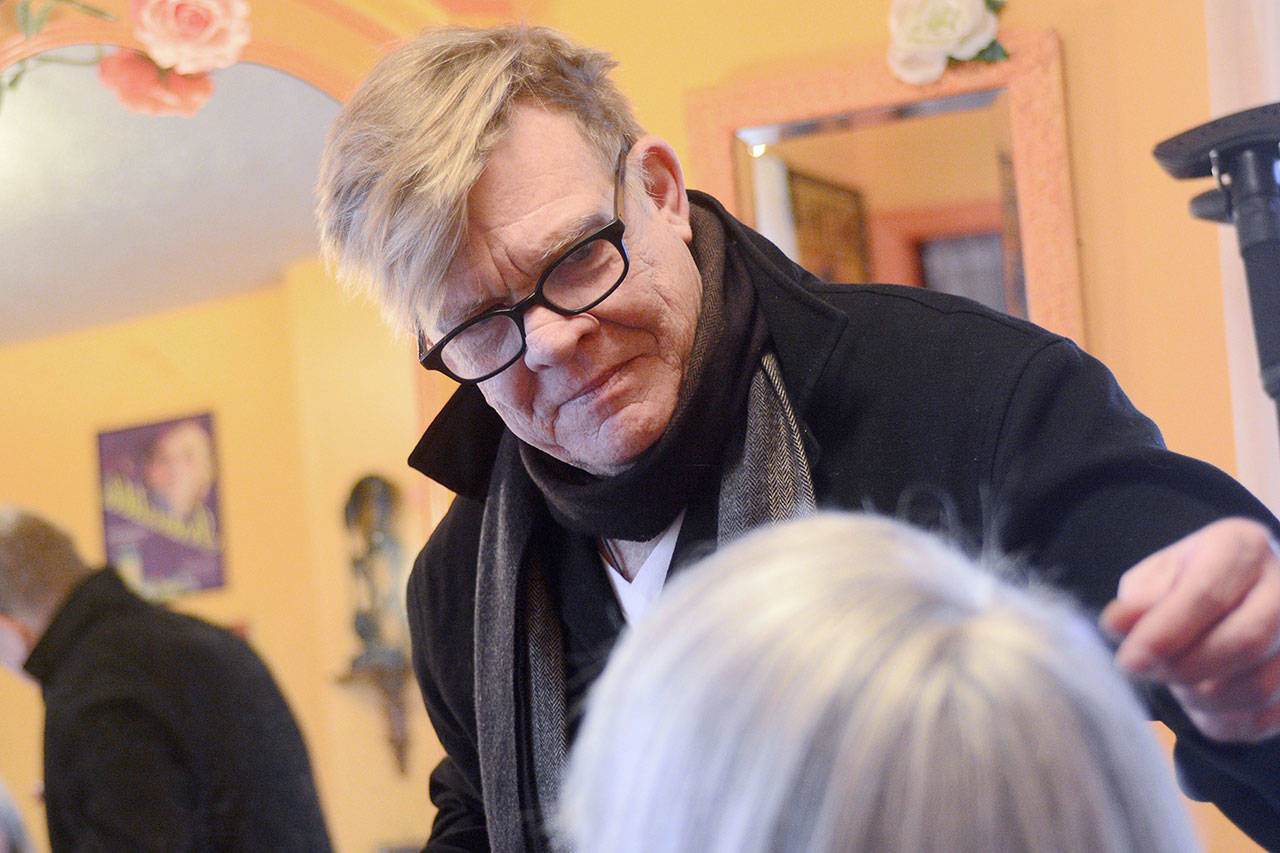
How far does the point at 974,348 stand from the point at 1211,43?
3.33 feet

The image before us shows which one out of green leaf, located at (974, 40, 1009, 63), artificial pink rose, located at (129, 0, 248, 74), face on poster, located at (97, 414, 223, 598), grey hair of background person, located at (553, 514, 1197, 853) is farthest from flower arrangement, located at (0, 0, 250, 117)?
grey hair of background person, located at (553, 514, 1197, 853)

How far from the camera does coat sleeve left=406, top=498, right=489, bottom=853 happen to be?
1.17 metres

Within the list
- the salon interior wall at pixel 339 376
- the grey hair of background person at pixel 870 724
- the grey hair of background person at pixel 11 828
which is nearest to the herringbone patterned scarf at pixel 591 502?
the grey hair of background person at pixel 870 724

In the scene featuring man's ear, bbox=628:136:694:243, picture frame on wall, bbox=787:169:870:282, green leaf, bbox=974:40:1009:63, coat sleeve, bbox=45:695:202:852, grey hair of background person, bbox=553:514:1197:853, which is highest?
green leaf, bbox=974:40:1009:63

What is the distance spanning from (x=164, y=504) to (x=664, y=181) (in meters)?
0.98

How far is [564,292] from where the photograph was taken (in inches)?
35.3

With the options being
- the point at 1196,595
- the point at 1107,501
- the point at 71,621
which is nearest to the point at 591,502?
the point at 1107,501

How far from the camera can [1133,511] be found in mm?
720

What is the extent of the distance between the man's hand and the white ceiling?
58.7 inches

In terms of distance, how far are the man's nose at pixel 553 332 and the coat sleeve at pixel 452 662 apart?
364 millimetres

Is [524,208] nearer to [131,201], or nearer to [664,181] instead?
[664,181]

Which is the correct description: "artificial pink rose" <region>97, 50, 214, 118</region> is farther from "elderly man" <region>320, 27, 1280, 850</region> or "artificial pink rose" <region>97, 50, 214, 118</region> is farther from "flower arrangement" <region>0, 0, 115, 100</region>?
"elderly man" <region>320, 27, 1280, 850</region>

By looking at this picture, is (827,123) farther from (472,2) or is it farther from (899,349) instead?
(899,349)

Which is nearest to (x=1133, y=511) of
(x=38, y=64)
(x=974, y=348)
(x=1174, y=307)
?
(x=974, y=348)
